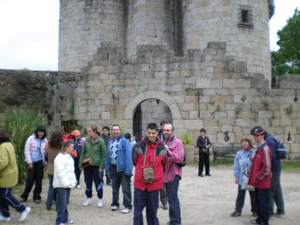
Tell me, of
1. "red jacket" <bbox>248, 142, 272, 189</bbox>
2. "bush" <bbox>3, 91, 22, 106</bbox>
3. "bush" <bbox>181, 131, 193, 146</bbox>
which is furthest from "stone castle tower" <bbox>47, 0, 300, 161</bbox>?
"red jacket" <bbox>248, 142, 272, 189</bbox>

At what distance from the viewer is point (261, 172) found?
5.04 metres

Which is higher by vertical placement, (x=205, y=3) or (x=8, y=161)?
(x=205, y=3)

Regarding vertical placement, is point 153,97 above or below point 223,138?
above

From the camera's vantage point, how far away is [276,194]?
575 centimetres

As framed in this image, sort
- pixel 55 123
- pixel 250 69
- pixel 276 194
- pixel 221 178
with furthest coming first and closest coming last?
pixel 250 69 < pixel 55 123 < pixel 221 178 < pixel 276 194

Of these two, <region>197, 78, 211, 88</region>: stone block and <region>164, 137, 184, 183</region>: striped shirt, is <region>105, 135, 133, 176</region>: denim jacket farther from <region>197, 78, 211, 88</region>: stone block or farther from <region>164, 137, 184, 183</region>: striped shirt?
<region>197, 78, 211, 88</region>: stone block

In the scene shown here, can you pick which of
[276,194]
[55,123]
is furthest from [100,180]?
[55,123]

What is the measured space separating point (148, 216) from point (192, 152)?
699 cm

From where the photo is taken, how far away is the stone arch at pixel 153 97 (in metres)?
12.1

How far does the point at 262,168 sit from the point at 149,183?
6.16ft

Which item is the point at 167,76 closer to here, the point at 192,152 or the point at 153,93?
the point at 153,93

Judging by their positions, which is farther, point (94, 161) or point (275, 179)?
point (94, 161)

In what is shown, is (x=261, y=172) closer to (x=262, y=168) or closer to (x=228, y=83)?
(x=262, y=168)

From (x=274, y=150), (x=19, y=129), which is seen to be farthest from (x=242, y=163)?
(x=19, y=129)
